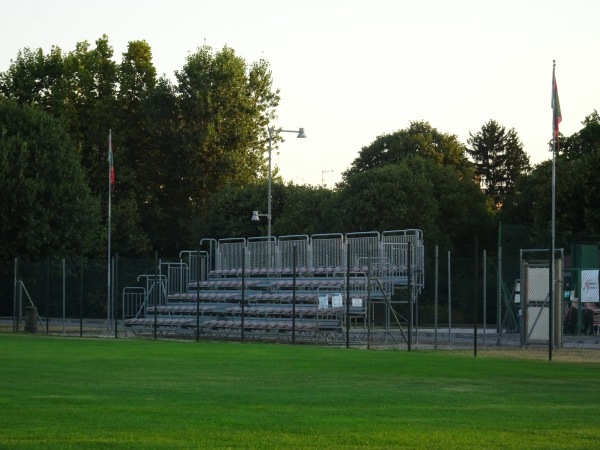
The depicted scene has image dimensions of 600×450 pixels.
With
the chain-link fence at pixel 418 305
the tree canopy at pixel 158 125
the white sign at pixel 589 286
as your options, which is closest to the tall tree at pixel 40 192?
the chain-link fence at pixel 418 305

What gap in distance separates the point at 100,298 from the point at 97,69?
3315 centimetres

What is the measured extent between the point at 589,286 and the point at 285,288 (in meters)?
10.2

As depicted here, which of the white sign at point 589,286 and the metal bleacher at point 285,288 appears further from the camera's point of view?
the white sign at point 589,286

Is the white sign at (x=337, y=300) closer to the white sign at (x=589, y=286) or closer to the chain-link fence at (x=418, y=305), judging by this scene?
the chain-link fence at (x=418, y=305)

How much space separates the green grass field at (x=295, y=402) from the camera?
1206 cm

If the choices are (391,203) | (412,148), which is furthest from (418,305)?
(412,148)

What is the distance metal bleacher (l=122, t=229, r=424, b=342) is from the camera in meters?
37.1

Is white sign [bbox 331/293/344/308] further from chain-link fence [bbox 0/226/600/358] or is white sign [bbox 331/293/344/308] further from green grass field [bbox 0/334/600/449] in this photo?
green grass field [bbox 0/334/600/449]

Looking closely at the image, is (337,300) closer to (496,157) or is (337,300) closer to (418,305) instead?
(418,305)

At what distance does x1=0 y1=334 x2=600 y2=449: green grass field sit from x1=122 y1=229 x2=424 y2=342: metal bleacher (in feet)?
31.0

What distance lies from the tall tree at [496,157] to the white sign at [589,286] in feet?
277

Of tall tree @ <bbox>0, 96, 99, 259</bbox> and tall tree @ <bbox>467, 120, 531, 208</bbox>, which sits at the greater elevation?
tall tree @ <bbox>467, 120, 531, 208</bbox>

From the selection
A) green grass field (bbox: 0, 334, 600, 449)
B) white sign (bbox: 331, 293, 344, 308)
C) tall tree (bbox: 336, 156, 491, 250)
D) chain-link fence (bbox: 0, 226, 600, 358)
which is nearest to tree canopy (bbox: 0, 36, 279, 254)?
tall tree (bbox: 336, 156, 491, 250)

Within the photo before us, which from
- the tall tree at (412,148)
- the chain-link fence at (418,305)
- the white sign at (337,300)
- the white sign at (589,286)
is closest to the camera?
the chain-link fence at (418,305)
